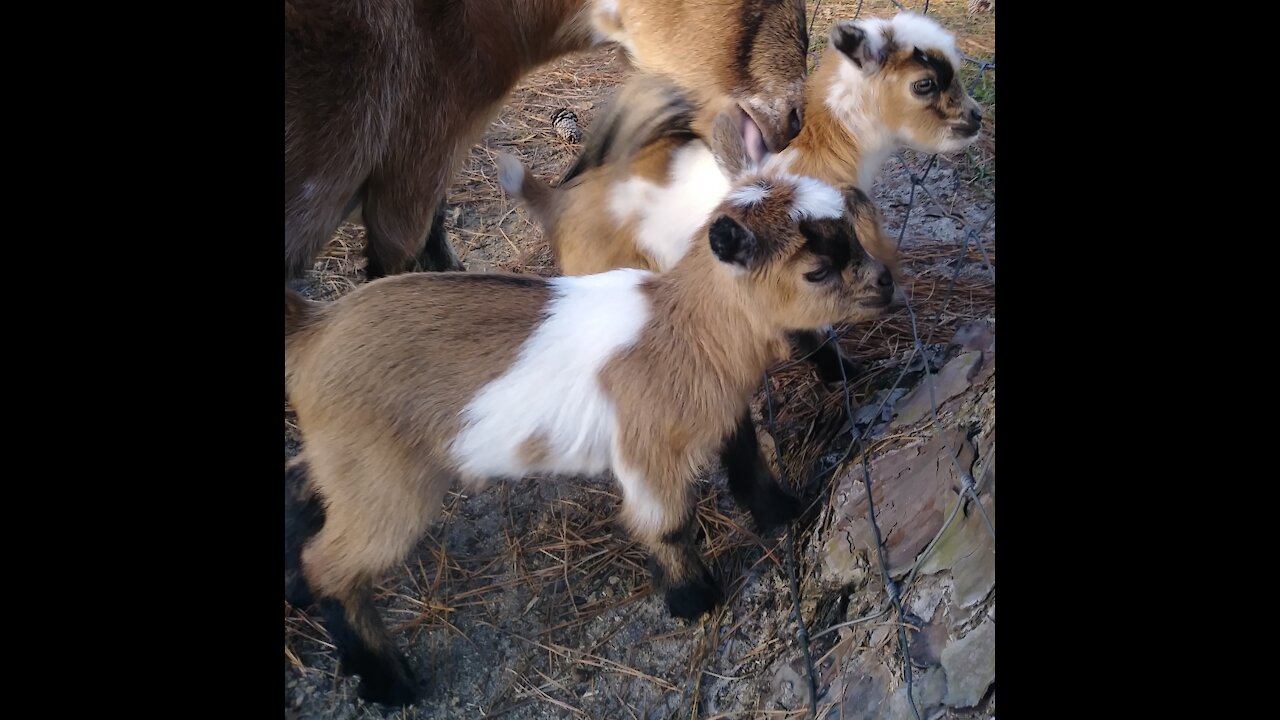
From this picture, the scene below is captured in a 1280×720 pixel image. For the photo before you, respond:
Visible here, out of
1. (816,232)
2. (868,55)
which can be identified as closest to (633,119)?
(868,55)

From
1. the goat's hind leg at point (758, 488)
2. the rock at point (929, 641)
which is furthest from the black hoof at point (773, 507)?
the rock at point (929, 641)

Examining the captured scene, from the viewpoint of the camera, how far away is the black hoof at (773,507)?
2.25 meters

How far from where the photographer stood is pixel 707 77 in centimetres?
240

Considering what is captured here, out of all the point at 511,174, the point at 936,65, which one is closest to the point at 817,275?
the point at 936,65

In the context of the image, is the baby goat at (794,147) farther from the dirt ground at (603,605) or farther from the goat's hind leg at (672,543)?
the goat's hind leg at (672,543)

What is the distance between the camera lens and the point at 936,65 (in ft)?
7.96

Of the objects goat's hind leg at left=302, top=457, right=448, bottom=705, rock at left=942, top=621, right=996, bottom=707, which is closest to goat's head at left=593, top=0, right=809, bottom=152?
goat's hind leg at left=302, top=457, right=448, bottom=705

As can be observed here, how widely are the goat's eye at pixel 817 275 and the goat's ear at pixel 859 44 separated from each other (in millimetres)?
903

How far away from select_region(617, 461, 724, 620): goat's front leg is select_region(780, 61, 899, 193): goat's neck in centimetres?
106

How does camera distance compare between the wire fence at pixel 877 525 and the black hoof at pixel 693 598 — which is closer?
the wire fence at pixel 877 525

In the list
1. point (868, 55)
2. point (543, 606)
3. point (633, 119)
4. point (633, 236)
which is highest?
point (868, 55)

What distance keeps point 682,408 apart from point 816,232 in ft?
1.47

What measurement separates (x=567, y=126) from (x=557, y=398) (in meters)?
2.52

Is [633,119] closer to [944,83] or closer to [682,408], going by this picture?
[944,83]
